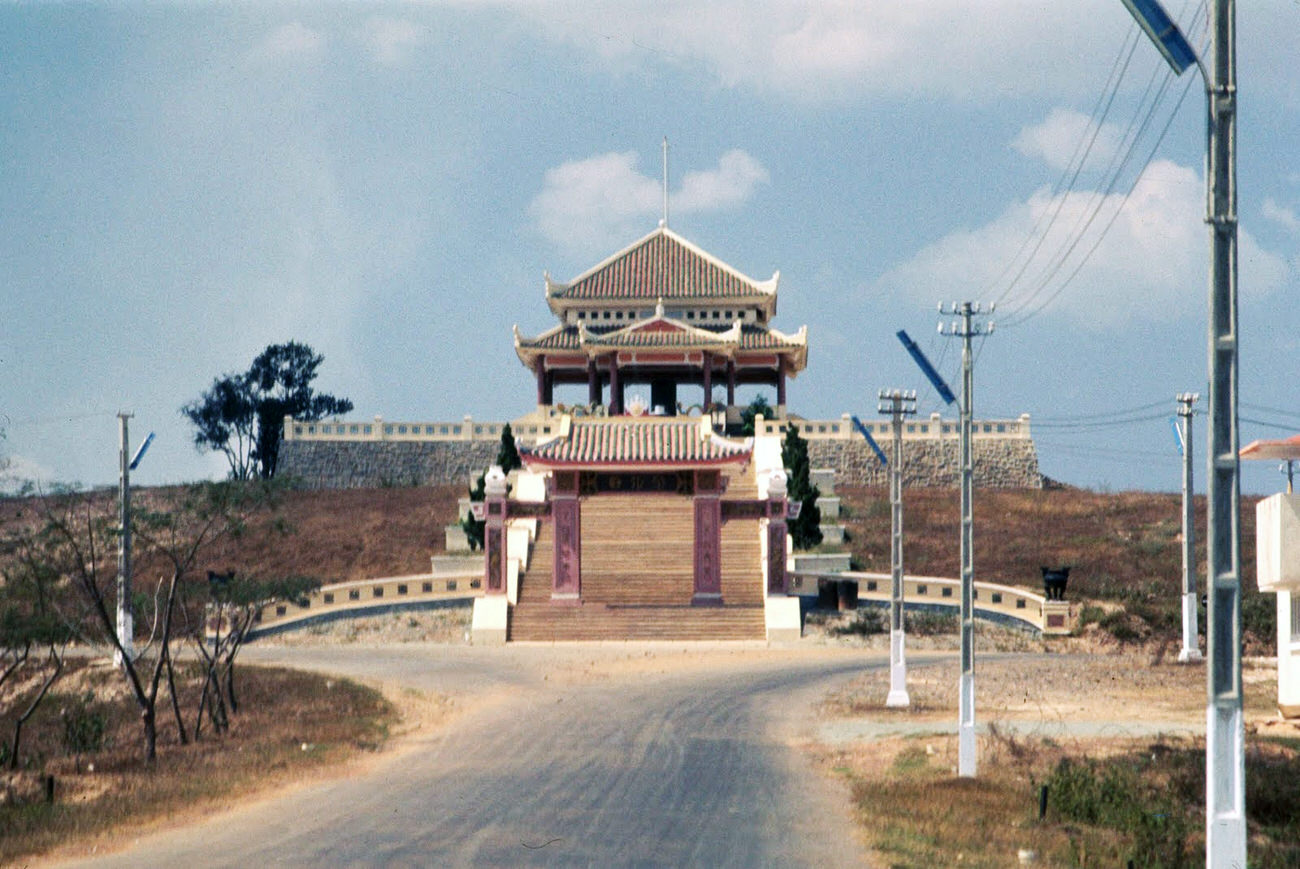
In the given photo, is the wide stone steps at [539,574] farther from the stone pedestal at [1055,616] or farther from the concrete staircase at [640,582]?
the stone pedestal at [1055,616]

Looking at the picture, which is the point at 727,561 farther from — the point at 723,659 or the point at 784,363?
the point at 784,363

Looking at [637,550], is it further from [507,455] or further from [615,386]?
[615,386]

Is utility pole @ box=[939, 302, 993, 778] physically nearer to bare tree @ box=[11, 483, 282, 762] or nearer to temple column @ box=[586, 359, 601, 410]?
bare tree @ box=[11, 483, 282, 762]

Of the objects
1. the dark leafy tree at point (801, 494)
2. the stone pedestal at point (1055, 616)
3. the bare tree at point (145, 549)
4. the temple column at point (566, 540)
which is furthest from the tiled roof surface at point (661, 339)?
the stone pedestal at point (1055, 616)

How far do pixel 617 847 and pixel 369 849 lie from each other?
2437 millimetres

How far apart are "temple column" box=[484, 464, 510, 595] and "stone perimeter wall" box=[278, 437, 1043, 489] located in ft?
84.7

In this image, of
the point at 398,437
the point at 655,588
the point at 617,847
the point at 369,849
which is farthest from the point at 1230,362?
the point at 398,437

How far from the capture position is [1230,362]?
1123 cm

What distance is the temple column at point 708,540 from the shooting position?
41.5m

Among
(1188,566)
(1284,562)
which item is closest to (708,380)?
(1188,566)

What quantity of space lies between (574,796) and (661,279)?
5404cm

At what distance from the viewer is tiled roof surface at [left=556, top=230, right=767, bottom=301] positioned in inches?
2717

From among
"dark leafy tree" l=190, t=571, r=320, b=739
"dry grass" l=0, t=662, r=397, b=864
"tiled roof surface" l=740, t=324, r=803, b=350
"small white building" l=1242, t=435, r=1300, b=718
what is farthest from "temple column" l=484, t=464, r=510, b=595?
"tiled roof surface" l=740, t=324, r=803, b=350

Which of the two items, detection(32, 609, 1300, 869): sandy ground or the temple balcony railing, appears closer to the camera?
detection(32, 609, 1300, 869): sandy ground
